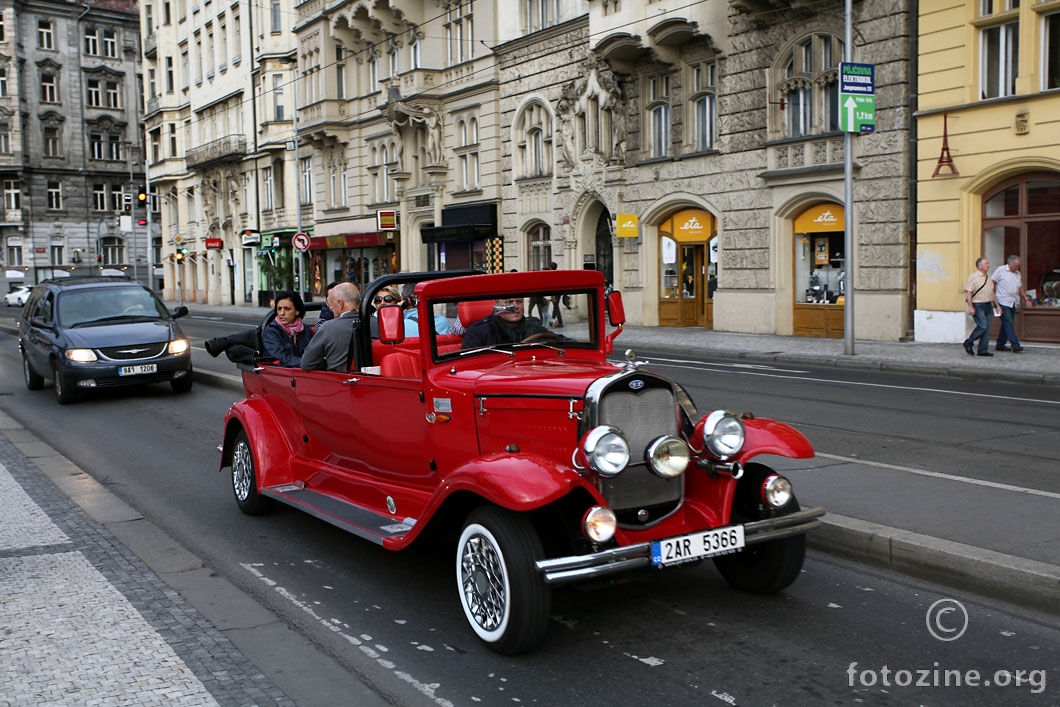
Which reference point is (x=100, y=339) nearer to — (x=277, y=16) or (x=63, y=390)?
(x=63, y=390)

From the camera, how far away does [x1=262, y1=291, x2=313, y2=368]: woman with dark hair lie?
8.80m

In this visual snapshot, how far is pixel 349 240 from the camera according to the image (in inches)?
1784

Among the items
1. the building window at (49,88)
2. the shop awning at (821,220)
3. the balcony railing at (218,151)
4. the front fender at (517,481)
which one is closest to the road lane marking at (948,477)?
the front fender at (517,481)

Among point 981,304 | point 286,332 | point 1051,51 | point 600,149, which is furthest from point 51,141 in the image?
point 286,332

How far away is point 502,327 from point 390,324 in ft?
2.33

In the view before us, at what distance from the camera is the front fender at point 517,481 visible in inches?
186

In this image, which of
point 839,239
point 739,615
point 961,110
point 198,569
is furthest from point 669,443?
point 839,239

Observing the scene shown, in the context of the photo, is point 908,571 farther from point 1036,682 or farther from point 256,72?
point 256,72

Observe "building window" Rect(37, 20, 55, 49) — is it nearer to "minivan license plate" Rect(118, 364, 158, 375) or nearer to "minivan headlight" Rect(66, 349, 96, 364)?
"minivan headlight" Rect(66, 349, 96, 364)

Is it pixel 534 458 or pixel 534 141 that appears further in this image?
pixel 534 141

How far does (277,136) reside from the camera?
50.8 metres

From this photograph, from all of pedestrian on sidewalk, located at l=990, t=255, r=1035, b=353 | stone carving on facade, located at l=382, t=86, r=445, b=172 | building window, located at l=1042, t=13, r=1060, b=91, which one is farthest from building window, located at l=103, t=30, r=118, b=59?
pedestrian on sidewalk, located at l=990, t=255, r=1035, b=353

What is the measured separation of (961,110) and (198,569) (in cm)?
1902

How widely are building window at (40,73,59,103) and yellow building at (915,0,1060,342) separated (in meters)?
75.9
